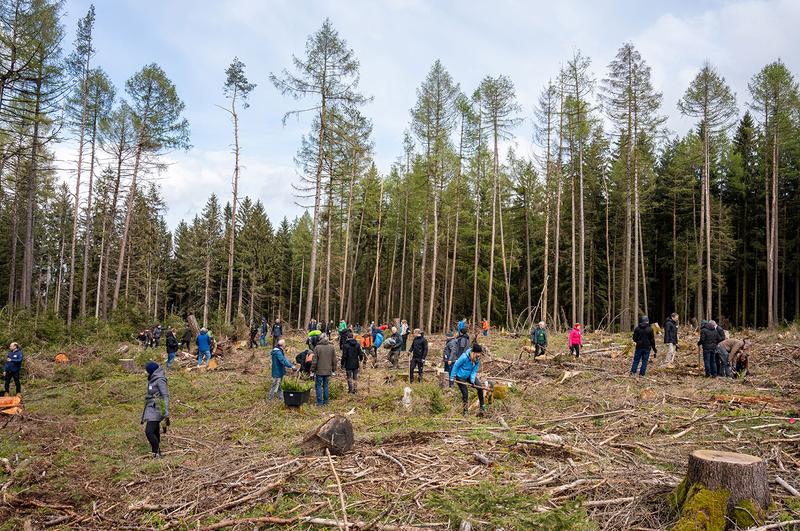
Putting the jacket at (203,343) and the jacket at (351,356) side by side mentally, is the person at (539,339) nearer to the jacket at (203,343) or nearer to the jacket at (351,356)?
the jacket at (351,356)

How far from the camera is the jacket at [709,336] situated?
13648 millimetres

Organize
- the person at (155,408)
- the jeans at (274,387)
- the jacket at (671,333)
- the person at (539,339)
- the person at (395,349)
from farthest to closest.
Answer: the person at (539,339), the person at (395,349), the jacket at (671,333), the jeans at (274,387), the person at (155,408)

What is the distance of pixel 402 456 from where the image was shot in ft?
22.6

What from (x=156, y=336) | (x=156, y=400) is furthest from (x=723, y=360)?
(x=156, y=336)

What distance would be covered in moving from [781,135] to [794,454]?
27.8 metres

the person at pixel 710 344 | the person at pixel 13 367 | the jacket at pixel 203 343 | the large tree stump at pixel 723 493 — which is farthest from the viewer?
the jacket at pixel 203 343

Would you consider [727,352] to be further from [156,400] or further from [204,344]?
[204,344]

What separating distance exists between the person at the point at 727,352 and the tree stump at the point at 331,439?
11.6 metres

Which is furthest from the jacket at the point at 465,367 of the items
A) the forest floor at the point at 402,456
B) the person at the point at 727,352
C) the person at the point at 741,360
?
the person at the point at 741,360

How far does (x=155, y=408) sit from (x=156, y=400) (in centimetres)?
14

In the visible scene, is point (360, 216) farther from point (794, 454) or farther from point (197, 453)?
point (794, 454)

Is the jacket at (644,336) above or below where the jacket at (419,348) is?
above

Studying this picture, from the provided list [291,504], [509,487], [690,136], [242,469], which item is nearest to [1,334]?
[242,469]

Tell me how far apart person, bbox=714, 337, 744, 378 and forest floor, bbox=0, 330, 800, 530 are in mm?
706
